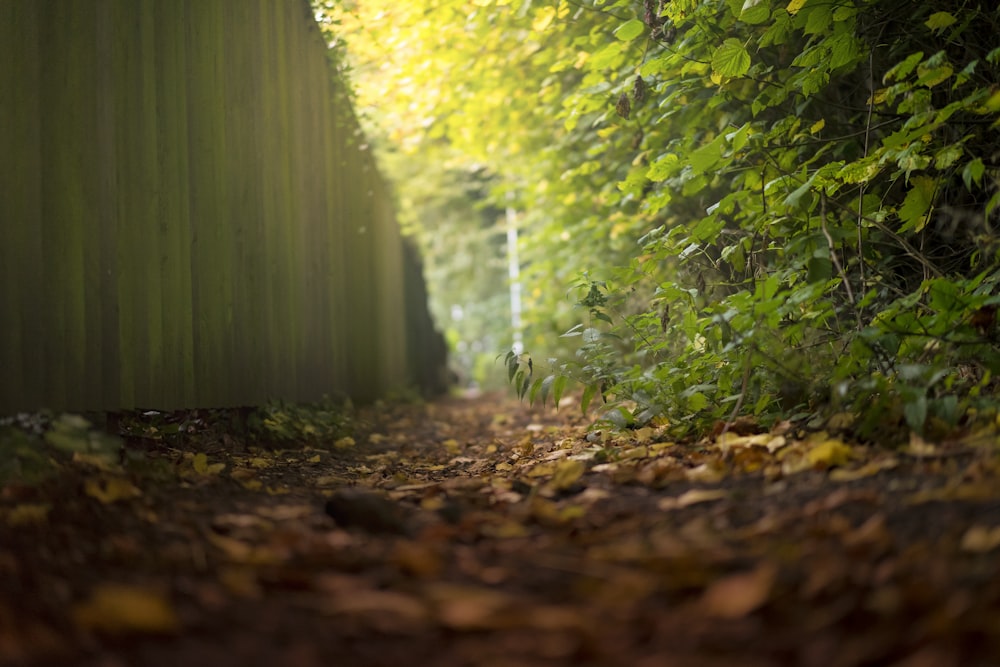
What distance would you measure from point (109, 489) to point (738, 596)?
1723 millimetres

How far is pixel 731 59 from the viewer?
337 centimetres

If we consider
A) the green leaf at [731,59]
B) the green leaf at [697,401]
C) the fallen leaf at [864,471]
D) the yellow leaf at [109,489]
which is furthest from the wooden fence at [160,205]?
the fallen leaf at [864,471]

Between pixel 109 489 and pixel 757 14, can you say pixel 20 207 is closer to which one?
pixel 109 489

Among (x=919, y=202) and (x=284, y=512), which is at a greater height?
(x=919, y=202)

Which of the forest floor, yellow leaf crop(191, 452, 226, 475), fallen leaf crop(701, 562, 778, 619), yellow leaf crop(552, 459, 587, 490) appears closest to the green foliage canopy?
the forest floor

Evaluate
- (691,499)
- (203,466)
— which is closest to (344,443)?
(203,466)

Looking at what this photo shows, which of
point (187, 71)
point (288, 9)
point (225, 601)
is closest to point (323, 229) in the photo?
point (288, 9)

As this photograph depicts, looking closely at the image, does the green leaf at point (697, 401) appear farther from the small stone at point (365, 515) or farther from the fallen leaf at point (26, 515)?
the fallen leaf at point (26, 515)

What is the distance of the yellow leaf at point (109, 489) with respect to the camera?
221 cm

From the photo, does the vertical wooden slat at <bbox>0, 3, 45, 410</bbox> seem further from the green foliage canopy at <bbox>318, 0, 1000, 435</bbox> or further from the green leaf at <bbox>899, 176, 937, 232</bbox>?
the green leaf at <bbox>899, 176, 937, 232</bbox>

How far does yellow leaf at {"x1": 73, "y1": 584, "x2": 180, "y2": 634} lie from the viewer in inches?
54.7

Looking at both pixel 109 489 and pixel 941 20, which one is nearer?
pixel 109 489

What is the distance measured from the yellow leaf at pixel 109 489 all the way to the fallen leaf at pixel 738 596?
1635mm

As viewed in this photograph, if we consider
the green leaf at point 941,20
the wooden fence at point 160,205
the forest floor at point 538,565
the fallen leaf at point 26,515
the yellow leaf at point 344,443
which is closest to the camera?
the forest floor at point 538,565
